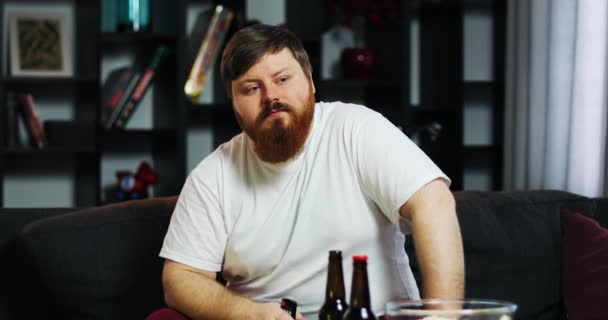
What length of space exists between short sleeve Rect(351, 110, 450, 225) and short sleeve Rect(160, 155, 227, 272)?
0.35m

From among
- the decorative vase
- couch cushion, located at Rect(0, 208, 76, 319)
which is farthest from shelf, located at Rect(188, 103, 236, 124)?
couch cushion, located at Rect(0, 208, 76, 319)

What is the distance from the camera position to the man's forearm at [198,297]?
1769mm

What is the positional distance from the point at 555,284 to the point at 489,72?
2.27m

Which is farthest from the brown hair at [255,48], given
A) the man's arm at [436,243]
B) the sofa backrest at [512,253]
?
the sofa backrest at [512,253]

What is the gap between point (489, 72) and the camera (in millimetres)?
4402

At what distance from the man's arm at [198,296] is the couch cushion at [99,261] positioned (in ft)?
0.50

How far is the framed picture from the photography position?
412cm

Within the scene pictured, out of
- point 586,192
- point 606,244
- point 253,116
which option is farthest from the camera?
point 586,192

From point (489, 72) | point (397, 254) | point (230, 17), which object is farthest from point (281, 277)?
point (489, 72)

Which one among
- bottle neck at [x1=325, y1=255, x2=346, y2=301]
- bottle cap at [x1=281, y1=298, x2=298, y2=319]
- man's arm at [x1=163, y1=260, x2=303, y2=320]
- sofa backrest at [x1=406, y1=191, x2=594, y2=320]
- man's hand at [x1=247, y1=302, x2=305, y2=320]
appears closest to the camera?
bottle neck at [x1=325, y1=255, x2=346, y2=301]

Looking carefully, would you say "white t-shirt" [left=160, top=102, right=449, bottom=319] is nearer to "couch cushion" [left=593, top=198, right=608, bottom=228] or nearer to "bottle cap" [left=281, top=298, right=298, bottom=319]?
"bottle cap" [left=281, top=298, right=298, bottom=319]

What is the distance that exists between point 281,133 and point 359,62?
2.39 meters

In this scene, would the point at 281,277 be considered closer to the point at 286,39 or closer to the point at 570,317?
the point at 286,39

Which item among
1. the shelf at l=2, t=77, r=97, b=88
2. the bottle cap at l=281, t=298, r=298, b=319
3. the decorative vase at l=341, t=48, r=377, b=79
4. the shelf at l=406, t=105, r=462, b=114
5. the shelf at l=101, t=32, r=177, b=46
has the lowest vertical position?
the bottle cap at l=281, t=298, r=298, b=319
